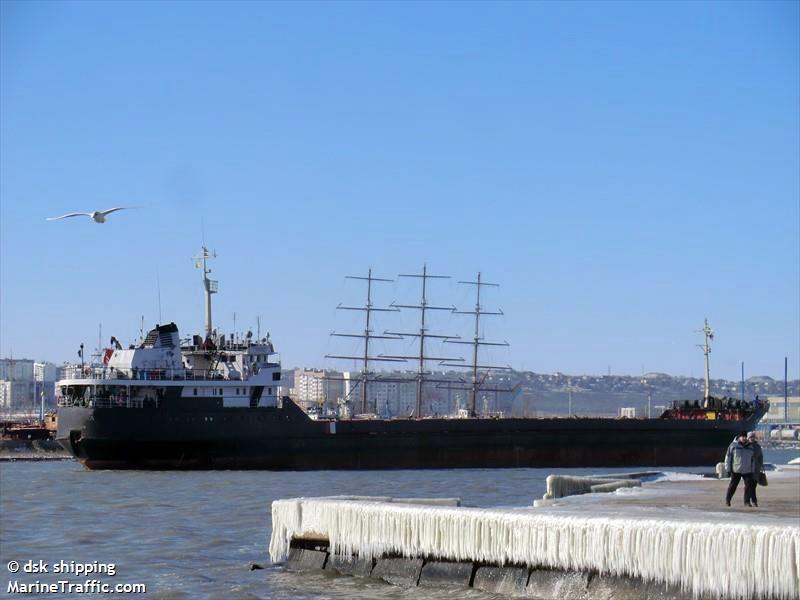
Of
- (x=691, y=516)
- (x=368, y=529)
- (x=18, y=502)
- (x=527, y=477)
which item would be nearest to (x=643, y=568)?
(x=691, y=516)

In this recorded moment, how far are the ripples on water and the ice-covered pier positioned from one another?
0.27 meters

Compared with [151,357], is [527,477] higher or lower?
lower

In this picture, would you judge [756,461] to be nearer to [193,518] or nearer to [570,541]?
[570,541]

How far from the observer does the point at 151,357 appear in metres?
40.0

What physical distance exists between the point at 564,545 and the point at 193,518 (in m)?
11.4

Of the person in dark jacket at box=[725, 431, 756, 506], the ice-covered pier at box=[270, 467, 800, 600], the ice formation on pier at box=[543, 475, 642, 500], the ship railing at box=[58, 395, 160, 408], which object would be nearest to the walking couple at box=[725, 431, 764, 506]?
the person in dark jacket at box=[725, 431, 756, 506]

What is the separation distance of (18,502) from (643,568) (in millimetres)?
18716

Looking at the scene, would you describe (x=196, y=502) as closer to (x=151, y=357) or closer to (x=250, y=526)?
(x=250, y=526)

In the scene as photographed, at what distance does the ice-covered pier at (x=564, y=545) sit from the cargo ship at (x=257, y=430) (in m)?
25.3

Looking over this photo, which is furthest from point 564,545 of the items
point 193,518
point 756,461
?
point 193,518

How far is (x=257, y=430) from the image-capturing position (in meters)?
38.9

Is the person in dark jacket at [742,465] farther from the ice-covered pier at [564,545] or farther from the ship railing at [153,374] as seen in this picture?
the ship railing at [153,374]

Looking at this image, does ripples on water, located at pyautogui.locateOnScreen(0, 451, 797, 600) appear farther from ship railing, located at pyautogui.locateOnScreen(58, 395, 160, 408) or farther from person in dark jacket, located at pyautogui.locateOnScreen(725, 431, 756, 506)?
person in dark jacket, located at pyautogui.locateOnScreen(725, 431, 756, 506)

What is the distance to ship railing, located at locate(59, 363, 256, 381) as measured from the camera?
39.4m
